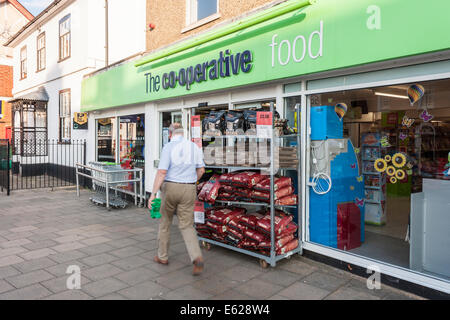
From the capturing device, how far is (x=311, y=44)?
14.3ft

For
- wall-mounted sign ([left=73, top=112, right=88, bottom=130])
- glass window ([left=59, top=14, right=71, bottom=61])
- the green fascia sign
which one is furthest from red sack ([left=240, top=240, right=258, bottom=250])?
glass window ([left=59, top=14, right=71, bottom=61])

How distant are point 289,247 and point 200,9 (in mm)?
5347

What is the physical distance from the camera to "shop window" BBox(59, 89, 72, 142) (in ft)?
43.1

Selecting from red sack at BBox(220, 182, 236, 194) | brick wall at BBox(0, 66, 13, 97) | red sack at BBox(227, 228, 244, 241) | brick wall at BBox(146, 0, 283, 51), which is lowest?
red sack at BBox(227, 228, 244, 241)

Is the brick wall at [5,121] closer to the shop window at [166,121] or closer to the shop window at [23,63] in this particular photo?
the shop window at [23,63]

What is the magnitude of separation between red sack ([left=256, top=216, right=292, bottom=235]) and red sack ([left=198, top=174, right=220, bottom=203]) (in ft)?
2.47

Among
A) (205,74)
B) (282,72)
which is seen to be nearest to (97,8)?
(205,74)

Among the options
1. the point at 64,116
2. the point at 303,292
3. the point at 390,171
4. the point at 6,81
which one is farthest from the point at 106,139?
the point at 6,81

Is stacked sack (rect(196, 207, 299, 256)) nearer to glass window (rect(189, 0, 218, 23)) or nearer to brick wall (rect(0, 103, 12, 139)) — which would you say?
glass window (rect(189, 0, 218, 23))

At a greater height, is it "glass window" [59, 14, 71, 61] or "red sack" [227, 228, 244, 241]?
"glass window" [59, 14, 71, 61]

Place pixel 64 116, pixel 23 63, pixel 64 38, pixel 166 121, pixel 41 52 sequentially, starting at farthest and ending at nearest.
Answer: pixel 23 63, pixel 41 52, pixel 64 116, pixel 64 38, pixel 166 121

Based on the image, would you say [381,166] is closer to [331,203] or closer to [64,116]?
[331,203]
